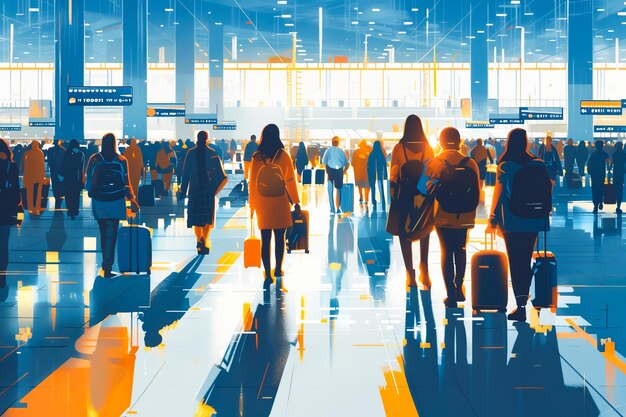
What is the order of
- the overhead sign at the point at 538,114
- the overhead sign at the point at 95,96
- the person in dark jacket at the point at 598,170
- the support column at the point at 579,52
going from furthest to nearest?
the overhead sign at the point at 538,114, the support column at the point at 579,52, the overhead sign at the point at 95,96, the person in dark jacket at the point at 598,170

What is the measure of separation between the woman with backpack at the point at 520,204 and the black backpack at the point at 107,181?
4375mm

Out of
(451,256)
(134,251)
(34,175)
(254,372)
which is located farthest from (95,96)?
(254,372)

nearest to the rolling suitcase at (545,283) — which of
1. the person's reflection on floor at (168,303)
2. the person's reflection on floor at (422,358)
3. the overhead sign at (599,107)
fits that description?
the person's reflection on floor at (422,358)

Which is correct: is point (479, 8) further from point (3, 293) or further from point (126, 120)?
point (3, 293)

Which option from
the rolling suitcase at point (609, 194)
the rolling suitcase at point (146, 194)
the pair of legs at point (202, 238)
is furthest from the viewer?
the rolling suitcase at point (146, 194)

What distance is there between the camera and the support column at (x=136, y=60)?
120ft

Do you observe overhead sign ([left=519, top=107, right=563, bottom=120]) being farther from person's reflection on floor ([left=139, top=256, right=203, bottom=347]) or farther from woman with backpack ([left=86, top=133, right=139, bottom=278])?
woman with backpack ([left=86, top=133, right=139, bottom=278])

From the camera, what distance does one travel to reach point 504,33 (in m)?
48.6

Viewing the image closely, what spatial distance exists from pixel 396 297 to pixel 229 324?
77.9 inches

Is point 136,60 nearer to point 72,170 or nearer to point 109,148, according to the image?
point 72,170

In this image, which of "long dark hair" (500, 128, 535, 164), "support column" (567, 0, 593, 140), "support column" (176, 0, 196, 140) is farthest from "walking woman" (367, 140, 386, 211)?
"support column" (176, 0, 196, 140)

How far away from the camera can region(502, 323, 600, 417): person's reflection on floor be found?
501cm

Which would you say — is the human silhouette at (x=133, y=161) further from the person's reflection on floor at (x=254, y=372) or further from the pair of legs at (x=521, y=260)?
the pair of legs at (x=521, y=260)

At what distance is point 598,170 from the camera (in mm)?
19000
